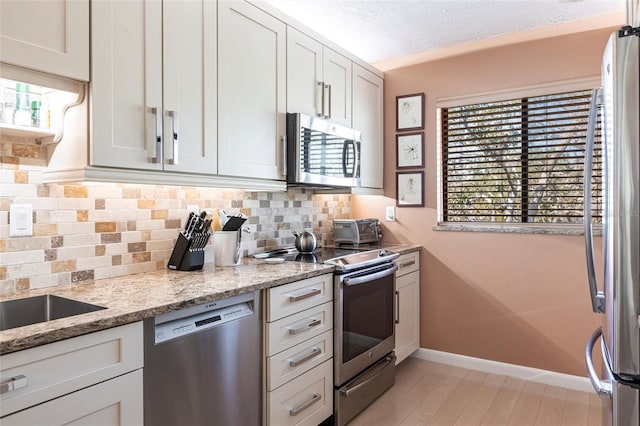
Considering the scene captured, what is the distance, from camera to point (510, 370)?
117 inches

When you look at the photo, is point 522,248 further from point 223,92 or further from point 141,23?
point 141,23

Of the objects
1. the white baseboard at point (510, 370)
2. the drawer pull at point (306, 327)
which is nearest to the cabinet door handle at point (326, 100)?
the drawer pull at point (306, 327)

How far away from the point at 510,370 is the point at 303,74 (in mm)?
2432

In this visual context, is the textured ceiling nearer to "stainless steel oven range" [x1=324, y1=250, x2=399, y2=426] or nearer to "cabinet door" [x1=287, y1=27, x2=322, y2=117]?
"cabinet door" [x1=287, y1=27, x2=322, y2=117]

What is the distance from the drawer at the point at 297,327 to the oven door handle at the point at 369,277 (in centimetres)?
16

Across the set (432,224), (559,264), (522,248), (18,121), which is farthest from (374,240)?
(18,121)

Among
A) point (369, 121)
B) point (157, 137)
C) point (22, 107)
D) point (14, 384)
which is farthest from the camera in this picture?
point (369, 121)

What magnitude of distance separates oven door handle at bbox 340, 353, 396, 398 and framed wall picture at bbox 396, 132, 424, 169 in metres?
1.45

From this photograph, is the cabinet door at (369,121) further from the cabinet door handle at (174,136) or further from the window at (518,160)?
the cabinet door handle at (174,136)

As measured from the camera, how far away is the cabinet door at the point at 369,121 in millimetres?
3125

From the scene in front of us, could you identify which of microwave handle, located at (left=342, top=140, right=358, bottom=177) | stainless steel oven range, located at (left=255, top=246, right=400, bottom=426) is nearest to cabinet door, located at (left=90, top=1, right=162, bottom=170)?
stainless steel oven range, located at (left=255, top=246, right=400, bottom=426)

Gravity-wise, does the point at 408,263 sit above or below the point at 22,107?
below

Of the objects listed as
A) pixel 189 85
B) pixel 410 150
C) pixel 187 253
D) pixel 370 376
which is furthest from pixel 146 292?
pixel 410 150

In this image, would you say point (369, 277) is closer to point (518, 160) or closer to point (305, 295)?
point (305, 295)
